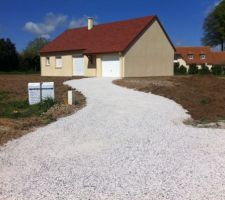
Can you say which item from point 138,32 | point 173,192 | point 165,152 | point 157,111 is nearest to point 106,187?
point 173,192

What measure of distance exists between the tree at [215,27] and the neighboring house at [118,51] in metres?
41.1

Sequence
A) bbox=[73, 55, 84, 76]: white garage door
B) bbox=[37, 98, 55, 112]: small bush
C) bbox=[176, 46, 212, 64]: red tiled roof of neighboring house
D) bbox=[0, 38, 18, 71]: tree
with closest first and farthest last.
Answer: bbox=[37, 98, 55, 112]: small bush, bbox=[73, 55, 84, 76]: white garage door, bbox=[0, 38, 18, 71]: tree, bbox=[176, 46, 212, 64]: red tiled roof of neighboring house

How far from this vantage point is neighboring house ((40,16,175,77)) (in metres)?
31.7

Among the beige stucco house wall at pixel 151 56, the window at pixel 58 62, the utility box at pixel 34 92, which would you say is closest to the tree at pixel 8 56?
the window at pixel 58 62

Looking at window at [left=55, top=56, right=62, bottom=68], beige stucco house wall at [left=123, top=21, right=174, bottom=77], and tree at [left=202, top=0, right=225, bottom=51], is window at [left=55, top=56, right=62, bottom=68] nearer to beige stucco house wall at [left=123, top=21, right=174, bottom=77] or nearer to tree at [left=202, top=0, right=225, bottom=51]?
beige stucco house wall at [left=123, top=21, right=174, bottom=77]

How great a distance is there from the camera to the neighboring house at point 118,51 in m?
31.7

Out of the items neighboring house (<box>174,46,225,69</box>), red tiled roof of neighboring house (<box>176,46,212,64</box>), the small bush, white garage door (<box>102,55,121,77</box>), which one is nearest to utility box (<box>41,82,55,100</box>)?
the small bush

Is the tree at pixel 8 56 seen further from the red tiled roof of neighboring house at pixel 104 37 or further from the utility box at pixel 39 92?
the utility box at pixel 39 92

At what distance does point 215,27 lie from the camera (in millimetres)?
79125

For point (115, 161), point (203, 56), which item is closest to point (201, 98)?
point (115, 161)

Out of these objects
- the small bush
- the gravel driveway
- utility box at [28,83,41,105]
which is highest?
utility box at [28,83,41,105]

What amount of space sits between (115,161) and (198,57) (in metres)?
67.6

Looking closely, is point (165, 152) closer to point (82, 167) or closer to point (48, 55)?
point (82, 167)

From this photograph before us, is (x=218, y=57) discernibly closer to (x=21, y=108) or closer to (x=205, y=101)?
(x=205, y=101)
